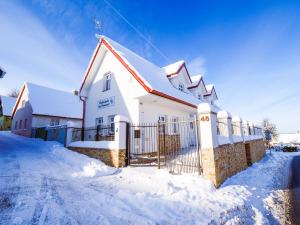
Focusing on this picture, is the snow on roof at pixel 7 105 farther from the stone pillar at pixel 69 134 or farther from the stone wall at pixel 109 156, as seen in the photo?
the stone wall at pixel 109 156

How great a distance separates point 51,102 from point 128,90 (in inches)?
683

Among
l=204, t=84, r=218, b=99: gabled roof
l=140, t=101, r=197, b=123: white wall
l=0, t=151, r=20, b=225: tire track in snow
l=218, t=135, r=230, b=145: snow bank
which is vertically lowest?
l=0, t=151, r=20, b=225: tire track in snow

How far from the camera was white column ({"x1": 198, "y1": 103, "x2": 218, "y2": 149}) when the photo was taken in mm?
6684

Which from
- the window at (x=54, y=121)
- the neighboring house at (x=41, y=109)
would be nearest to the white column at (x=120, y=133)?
the neighboring house at (x=41, y=109)

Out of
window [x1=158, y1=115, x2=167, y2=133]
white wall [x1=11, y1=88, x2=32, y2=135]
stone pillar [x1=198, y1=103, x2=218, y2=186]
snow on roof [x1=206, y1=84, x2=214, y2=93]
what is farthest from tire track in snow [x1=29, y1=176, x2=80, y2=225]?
snow on roof [x1=206, y1=84, x2=214, y2=93]

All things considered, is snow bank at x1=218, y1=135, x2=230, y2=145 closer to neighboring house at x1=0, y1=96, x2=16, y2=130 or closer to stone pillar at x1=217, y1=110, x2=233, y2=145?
stone pillar at x1=217, y1=110, x2=233, y2=145

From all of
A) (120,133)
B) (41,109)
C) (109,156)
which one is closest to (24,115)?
(41,109)

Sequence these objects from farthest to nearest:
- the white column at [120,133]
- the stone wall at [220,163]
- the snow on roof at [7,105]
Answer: the snow on roof at [7,105]
the white column at [120,133]
the stone wall at [220,163]

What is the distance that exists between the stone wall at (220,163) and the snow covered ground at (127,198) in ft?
1.13

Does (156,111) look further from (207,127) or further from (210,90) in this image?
(210,90)

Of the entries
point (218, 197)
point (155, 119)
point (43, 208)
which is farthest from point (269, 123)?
point (43, 208)

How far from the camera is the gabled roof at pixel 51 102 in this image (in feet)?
73.9

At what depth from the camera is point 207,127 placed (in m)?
6.80

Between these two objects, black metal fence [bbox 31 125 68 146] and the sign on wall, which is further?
black metal fence [bbox 31 125 68 146]
